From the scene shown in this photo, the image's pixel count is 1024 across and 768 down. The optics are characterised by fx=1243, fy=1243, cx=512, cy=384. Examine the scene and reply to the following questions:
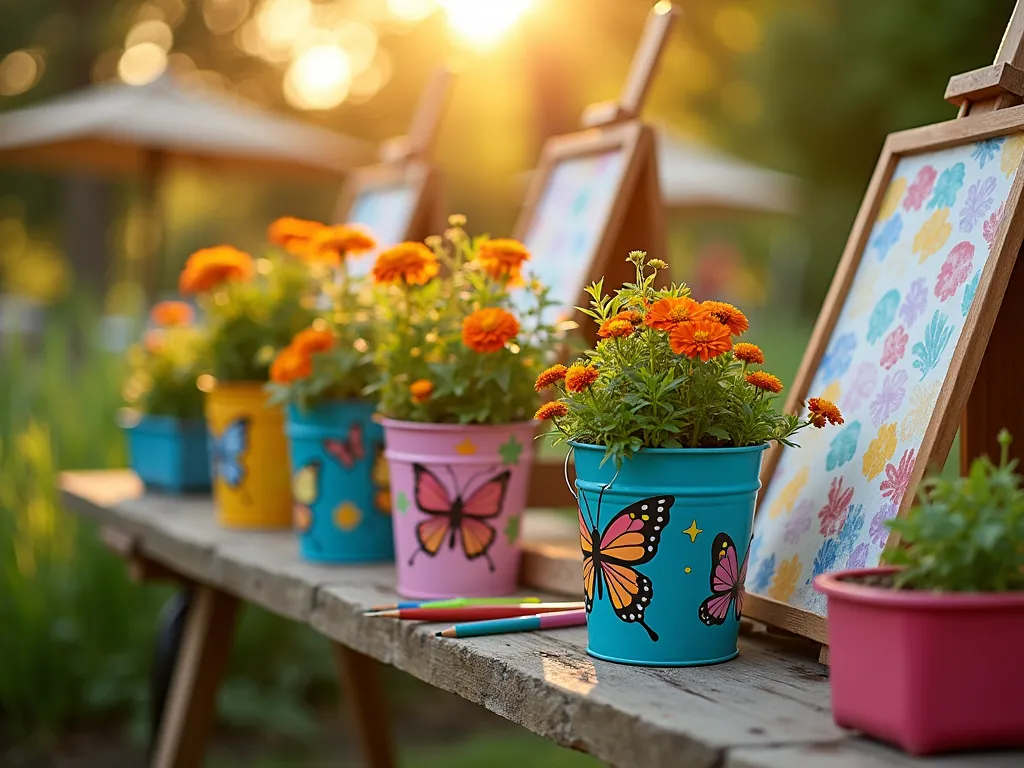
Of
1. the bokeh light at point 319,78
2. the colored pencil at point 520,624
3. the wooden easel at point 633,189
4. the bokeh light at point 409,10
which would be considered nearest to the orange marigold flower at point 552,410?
the colored pencil at point 520,624

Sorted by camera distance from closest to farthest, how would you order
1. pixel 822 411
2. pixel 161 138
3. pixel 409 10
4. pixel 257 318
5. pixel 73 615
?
pixel 822 411
pixel 257 318
pixel 73 615
pixel 161 138
pixel 409 10

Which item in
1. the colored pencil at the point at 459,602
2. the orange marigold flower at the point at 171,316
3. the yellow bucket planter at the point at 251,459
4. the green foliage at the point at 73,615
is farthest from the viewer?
the green foliage at the point at 73,615

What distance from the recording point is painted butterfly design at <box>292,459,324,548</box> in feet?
7.29

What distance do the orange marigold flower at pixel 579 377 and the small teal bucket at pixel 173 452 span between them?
71.1 inches

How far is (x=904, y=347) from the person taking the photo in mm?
1528

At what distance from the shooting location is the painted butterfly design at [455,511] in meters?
1.87

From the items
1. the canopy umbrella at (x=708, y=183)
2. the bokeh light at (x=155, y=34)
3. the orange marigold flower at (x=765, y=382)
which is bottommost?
the orange marigold flower at (x=765, y=382)

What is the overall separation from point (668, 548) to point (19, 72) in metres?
16.2

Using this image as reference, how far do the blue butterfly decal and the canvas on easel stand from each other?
49.1 inches

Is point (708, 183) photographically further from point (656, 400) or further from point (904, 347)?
point (656, 400)

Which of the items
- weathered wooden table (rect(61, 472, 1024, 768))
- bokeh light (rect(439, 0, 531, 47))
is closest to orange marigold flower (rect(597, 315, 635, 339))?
weathered wooden table (rect(61, 472, 1024, 768))

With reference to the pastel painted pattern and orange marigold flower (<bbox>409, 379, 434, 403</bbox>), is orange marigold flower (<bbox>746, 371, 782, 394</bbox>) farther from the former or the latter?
orange marigold flower (<bbox>409, 379, 434, 403</bbox>)

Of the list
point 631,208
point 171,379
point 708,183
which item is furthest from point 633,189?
point 708,183

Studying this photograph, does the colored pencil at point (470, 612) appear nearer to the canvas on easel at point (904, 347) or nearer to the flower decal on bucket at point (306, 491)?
the canvas on easel at point (904, 347)
